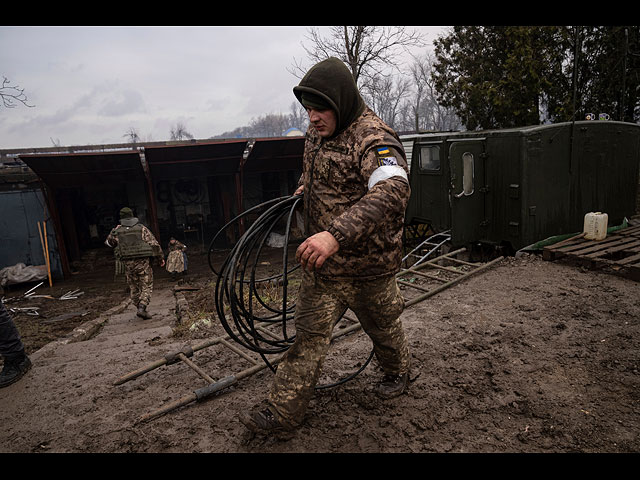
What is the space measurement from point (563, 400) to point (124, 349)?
4.14 m

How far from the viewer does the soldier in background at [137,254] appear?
7.17m

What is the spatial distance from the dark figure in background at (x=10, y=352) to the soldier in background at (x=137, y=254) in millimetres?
3451

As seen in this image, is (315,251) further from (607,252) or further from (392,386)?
(607,252)

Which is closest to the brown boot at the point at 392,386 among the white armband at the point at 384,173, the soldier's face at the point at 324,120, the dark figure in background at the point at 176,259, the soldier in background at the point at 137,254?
the white armband at the point at 384,173

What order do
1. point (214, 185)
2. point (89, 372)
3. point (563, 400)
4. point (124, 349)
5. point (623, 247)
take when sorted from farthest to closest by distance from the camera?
point (214, 185)
point (623, 247)
point (124, 349)
point (89, 372)
point (563, 400)

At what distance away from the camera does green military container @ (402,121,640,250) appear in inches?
251

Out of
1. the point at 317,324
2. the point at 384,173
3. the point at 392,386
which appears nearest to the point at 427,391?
the point at 392,386

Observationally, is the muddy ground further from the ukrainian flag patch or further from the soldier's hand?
the ukrainian flag patch

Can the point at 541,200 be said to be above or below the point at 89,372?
above

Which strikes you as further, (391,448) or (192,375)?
(192,375)

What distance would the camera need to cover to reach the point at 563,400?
2.69 m

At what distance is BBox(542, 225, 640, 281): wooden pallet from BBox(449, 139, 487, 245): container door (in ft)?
4.11
